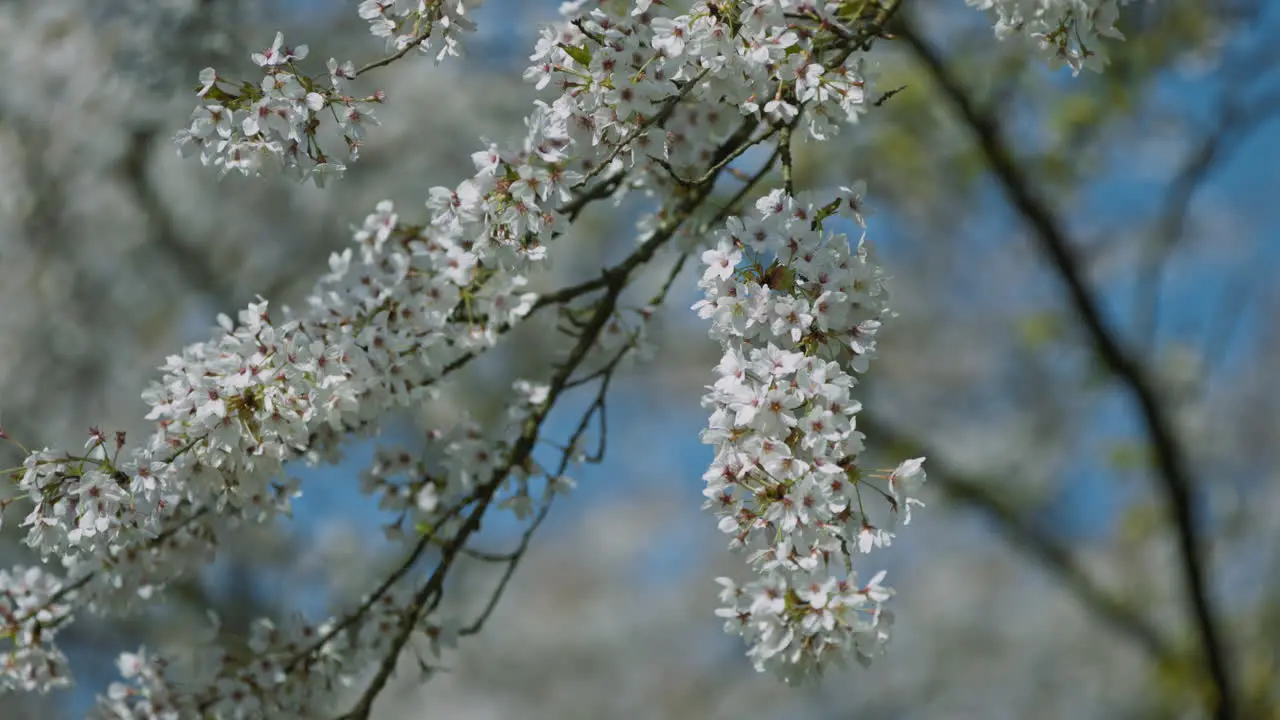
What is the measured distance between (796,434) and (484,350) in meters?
0.89

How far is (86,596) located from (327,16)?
546cm

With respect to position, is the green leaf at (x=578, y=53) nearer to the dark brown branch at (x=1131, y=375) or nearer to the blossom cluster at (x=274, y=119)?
the blossom cluster at (x=274, y=119)

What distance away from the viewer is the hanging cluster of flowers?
1.85 m

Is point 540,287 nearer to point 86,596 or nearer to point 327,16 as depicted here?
point 327,16

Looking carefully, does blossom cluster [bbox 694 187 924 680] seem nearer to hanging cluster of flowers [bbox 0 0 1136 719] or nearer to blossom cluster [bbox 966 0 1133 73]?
hanging cluster of flowers [bbox 0 0 1136 719]

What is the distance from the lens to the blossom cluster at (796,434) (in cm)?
176

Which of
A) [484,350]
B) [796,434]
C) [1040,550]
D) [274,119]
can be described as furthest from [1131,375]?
[274,119]

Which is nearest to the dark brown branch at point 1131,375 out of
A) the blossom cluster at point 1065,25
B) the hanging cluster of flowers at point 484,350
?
the blossom cluster at point 1065,25

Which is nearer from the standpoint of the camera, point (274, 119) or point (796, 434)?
point (796, 434)

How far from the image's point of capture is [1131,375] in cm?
466

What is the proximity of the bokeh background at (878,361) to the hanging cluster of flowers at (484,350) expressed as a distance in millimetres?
317

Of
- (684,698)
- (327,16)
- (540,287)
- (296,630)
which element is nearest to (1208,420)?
(540,287)

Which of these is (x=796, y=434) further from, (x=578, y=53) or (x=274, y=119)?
(x=274, y=119)

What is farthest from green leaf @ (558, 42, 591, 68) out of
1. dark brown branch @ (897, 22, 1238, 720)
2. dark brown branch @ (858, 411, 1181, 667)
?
dark brown branch @ (858, 411, 1181, 667)
